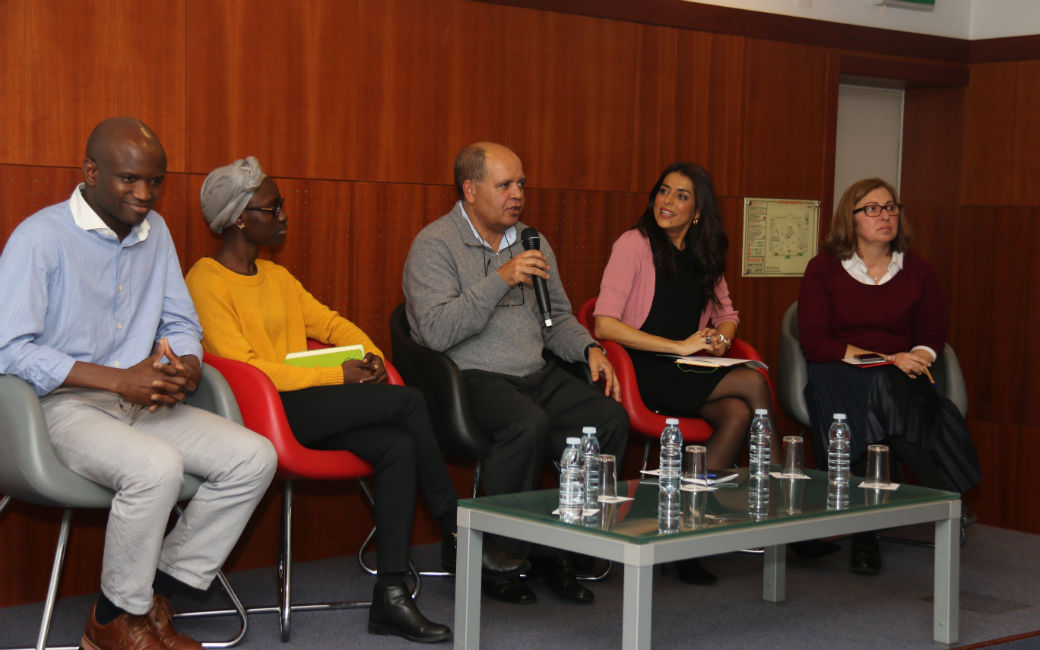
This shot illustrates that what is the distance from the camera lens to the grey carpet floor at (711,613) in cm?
354

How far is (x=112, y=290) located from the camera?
3342 mm

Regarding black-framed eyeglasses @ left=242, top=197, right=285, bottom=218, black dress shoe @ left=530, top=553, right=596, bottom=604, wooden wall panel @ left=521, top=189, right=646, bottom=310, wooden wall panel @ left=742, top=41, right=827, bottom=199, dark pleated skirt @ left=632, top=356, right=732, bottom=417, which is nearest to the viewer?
black-framed eyeglasses @ left=242, top=197, right=285, bottom=218

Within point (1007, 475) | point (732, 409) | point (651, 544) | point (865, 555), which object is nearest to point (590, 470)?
point (651, 544)

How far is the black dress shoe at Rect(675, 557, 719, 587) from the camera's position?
4230 millimetres

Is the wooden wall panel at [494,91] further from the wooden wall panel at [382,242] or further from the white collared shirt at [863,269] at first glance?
the white collared shirt at [863,269]

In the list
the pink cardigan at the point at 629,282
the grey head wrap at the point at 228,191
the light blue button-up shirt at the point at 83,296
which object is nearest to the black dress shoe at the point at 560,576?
the pink cardigan at the point at 629,282

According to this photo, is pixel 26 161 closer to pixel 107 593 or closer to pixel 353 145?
pixel 353 145

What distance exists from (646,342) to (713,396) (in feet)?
1.06

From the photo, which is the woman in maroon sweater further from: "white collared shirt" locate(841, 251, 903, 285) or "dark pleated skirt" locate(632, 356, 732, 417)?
"dark pleated skirt" locate(632, 356, 732, 417)

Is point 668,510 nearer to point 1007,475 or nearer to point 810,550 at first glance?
point 810,550

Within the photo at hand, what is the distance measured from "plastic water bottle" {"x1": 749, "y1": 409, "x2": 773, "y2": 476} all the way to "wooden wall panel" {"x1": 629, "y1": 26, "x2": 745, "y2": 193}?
1.59 meters

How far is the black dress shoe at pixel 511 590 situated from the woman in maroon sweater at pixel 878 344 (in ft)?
4.55

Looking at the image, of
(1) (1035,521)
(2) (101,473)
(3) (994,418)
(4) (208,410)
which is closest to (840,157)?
(3) (994,418)

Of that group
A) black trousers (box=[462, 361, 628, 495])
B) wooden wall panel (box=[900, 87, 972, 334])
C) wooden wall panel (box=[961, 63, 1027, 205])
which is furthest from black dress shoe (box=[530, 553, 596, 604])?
wooden wall panel (box=[961, 63, 1027, 205])
